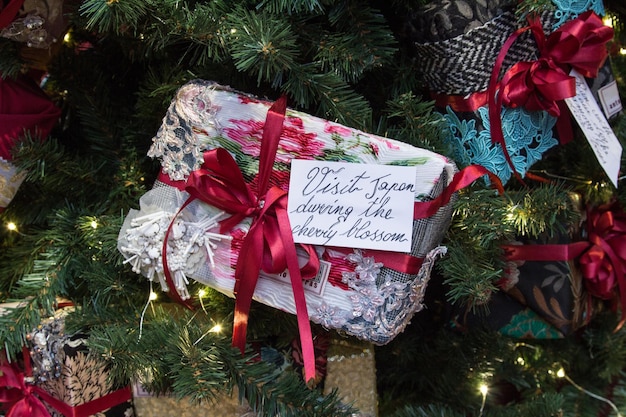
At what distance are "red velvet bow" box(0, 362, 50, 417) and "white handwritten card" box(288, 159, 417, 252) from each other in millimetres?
460

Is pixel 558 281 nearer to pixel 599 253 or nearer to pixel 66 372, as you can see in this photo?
pixel 599 253

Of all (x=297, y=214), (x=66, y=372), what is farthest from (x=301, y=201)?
(x=66, y=372)

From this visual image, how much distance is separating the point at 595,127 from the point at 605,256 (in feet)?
0.78

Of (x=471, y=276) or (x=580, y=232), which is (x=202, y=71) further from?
(x=580, y=232)

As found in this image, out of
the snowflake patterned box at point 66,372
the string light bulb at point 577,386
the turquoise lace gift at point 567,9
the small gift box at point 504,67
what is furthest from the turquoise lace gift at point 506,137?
the snowflake patterned box at point 66,372

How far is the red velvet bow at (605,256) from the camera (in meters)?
0.95

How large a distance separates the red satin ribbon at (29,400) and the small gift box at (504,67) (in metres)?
0.61

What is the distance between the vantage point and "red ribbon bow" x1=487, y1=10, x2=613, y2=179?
794mm

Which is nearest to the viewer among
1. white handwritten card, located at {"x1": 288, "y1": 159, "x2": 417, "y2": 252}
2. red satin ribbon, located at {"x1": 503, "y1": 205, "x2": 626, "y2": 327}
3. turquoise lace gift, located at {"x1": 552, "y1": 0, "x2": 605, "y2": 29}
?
white handwritten card, located at {"x1": 288, "y1": 159, "x2": 417, "y2": 252}

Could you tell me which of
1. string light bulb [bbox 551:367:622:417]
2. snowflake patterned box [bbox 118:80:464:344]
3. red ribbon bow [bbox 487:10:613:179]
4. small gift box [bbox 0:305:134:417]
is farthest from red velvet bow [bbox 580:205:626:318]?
small gift box [bbox 0:305:134:417]

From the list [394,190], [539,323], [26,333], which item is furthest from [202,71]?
[539,323]

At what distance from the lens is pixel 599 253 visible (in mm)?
954

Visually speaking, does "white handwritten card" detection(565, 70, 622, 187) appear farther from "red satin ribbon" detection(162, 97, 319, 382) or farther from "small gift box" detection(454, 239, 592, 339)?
"red satin ribbon" detection(162, 97, 319, 382)

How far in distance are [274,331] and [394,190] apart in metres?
0.29
